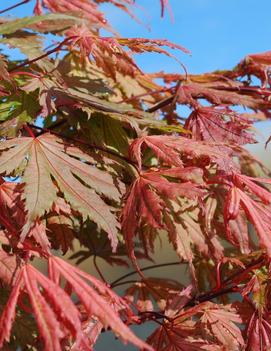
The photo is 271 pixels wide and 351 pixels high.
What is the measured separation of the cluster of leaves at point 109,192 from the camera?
0.79 meters

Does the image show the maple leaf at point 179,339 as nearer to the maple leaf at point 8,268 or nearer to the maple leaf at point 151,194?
the maple leaf at point 151,194

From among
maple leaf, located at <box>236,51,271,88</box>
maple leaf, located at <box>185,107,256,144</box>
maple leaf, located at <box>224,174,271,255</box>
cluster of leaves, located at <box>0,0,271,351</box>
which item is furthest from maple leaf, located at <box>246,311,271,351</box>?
maple leaf, located at <box>236,51,271,88</box>

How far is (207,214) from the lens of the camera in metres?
1.13

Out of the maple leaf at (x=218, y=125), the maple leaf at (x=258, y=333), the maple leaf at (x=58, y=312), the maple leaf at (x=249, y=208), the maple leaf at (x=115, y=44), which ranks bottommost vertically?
the maple leaf at (x=258, y=333)

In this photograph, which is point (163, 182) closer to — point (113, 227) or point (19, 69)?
point (113, 227)

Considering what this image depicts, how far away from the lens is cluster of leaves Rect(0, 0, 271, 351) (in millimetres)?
792

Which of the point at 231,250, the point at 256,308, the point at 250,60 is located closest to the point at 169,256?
the point at 231,250

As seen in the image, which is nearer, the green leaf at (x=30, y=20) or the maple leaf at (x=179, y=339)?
the green leaf at (x=30, y=20)

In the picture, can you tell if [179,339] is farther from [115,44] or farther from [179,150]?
[115,44]

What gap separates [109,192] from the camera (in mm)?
875

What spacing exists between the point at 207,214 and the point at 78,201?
0.37 metres

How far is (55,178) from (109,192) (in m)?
0.08

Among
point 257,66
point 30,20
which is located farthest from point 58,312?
point 257,66

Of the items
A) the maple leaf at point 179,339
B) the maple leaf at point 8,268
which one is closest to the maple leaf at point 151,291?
the maple leaf at point 179,339
